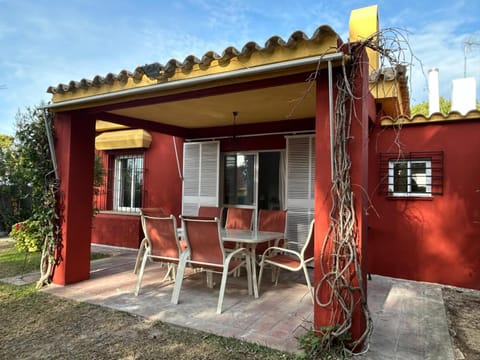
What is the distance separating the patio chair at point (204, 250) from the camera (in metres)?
3.85

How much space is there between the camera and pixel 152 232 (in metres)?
4.41

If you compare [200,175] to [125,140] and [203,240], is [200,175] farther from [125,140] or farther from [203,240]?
[203,240]

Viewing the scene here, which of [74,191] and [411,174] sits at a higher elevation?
[411,174]

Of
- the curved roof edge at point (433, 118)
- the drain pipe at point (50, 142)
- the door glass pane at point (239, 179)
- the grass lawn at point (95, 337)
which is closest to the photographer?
the grass lawn at point (95, 337)

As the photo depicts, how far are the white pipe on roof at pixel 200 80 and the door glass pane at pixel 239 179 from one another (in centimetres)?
334

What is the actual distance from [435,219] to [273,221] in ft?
8.37

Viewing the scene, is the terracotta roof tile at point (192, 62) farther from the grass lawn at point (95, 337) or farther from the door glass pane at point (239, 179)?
the door glass pane at point (239, 179)

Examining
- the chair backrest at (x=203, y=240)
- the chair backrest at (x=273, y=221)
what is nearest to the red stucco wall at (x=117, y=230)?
the chair backrest at (x=273, y=221)

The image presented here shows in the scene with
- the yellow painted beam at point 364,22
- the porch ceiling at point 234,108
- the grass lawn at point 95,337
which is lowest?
the grass lawn at point 95,337

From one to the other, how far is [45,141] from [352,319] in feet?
15.6

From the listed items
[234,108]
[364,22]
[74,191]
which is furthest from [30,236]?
[364,22]

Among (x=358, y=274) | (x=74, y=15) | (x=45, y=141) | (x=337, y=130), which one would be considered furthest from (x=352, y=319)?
(x=74, y=15)

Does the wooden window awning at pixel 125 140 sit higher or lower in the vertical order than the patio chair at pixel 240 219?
higher

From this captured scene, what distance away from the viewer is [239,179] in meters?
7.12
